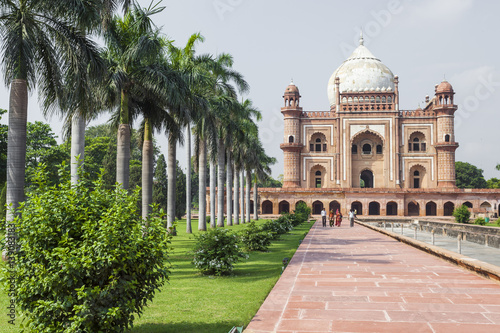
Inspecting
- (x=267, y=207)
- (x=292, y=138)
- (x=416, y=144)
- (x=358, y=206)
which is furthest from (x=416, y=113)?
(x=267, y=207)

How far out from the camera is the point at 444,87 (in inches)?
1811

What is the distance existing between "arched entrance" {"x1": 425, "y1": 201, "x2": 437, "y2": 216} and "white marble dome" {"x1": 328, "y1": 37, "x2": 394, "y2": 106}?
1290 centimetres

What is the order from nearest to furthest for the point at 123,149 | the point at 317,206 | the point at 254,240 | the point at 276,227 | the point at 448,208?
the point at 123,149, the point at 254,240, the point at 276,227, the point at 448,208, the point at 317,206

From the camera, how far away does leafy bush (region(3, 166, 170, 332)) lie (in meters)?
3.91

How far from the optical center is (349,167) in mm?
46875

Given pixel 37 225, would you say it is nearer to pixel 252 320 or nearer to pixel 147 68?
pixel 252 320

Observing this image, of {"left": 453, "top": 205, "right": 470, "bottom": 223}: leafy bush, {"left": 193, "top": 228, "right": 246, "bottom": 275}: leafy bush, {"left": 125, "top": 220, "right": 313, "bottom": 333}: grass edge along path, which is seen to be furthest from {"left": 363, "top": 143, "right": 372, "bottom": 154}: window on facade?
{"left": 193, "top": 228, "right": 246, "bottom": 275}: leafy bush

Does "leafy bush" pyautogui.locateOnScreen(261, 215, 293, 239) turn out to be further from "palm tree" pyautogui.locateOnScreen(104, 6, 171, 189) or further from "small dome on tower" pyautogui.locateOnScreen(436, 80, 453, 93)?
"small dome on tower" pyautogui.locateOnScreen(436, 80, 453, 93)

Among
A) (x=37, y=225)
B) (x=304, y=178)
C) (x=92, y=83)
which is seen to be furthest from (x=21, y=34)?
(x=304, y=178)

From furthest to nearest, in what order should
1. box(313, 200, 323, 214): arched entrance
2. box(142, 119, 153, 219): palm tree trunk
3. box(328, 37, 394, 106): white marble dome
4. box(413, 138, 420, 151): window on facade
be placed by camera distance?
box(328, 37, 394, 106): white marble dome → box(413, 138, 420, 151): window on facade → box(313, 200, 323, 214): arched entrance → box(142, 119, 153, 219): palm tree trunk

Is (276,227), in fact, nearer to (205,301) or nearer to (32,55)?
(32,55)

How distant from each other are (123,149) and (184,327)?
313 inches

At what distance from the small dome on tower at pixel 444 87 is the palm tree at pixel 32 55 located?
43249 mm

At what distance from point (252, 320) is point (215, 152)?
16725mm
